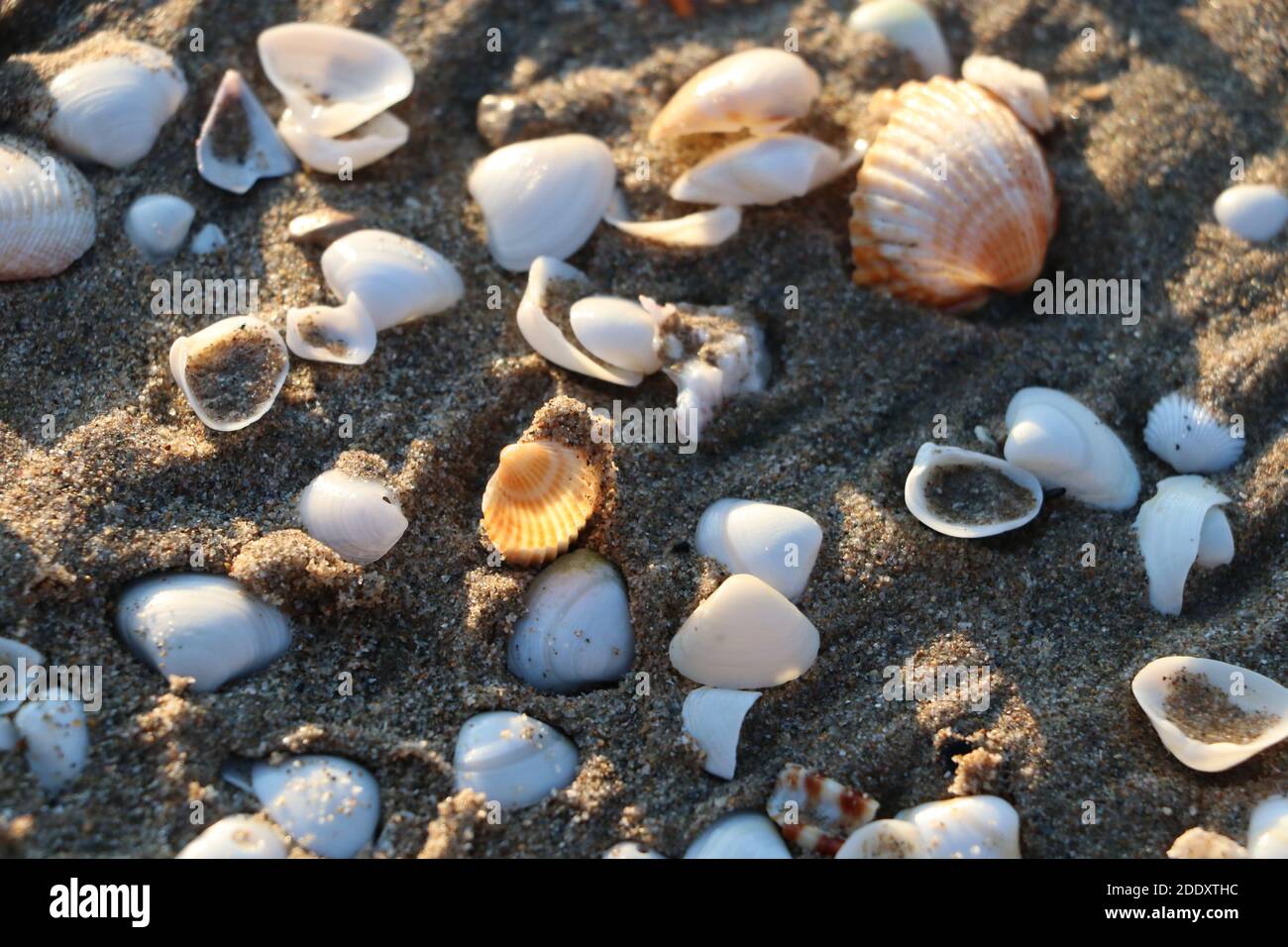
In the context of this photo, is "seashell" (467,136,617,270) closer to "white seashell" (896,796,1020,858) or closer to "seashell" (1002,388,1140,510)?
"seashell" (1002,388,1140,510)

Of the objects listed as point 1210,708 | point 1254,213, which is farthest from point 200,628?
point 1254,213

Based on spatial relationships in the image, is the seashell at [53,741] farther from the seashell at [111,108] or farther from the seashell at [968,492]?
the seashell at [968,492]

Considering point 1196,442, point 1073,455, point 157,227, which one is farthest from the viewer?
point 157,227

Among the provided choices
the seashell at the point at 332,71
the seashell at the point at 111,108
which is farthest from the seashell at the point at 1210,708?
the seashell at the point at 111,108

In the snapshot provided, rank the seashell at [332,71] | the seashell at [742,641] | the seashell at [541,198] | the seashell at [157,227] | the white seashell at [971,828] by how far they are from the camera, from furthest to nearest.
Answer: the seashell at [332,71] < the seashell at [541,198] < the seashell at [157,227] < the seashell at [742,641] < the white seashell at [971,828]

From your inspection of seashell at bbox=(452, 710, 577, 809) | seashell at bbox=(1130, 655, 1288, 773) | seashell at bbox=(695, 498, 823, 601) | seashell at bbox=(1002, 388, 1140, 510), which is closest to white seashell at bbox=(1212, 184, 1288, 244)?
seashell at bbox=(1002, 388, 1140, 510)

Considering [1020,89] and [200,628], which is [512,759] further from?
[1020,89]

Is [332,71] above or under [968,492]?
above
